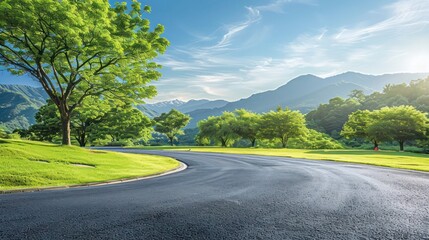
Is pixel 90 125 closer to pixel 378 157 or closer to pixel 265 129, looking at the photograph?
pixel 265 129

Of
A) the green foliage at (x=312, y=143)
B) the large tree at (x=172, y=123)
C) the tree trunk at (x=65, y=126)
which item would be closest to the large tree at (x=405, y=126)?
the green foliage at (x=312, y=143)

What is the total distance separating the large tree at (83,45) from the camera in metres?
17.6

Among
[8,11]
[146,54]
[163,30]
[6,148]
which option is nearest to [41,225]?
[6,148]

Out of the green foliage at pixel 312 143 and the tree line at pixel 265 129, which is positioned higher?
the tree line at pixel 265 129

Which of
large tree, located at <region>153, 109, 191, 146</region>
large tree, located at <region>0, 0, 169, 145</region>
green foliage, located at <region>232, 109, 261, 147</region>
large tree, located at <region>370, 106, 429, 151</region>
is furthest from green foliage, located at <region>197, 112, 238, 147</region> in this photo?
large tree, located at <region>0, 0, 169, 145</region>

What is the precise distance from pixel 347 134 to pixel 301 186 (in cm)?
5915

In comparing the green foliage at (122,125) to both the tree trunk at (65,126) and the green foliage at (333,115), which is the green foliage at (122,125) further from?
the green foliage at (333,115)

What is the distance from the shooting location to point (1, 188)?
10680 millimetres

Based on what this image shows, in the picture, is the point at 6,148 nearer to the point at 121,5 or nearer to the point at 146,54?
the point at 146,54

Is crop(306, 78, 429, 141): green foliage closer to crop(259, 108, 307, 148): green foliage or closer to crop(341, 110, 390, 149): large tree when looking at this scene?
crop(341, 110, 390, 149): large tree

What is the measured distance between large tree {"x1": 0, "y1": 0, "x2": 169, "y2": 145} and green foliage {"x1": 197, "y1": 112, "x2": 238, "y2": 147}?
4515 centimetres

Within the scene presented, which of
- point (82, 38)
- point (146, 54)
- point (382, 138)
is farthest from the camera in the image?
point (382, 138)

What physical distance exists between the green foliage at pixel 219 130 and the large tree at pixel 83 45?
4515cm

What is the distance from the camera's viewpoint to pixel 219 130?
70.8m
